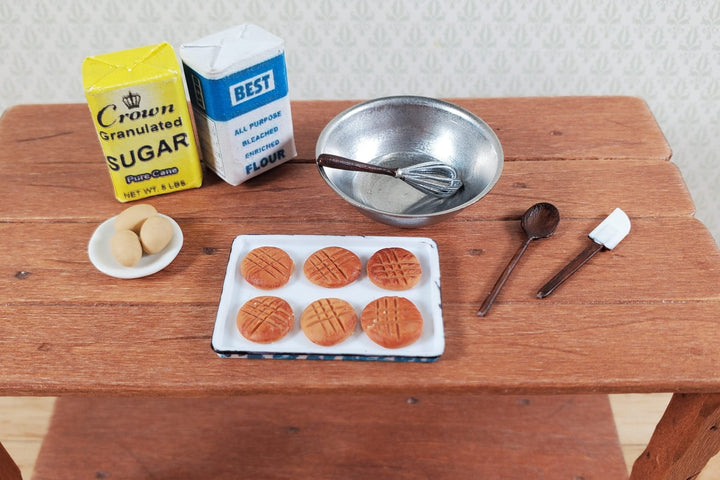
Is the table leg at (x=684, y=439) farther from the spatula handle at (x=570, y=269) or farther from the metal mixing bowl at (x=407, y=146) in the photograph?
the metal mixing bowl at (x=407, y=146)

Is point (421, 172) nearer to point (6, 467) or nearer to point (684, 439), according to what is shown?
point (684, 439)

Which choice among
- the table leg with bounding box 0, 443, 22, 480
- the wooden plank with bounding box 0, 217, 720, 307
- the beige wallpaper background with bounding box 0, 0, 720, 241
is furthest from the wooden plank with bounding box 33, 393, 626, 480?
the beige wallpaper background with bounding box 0, 0, 720, 241

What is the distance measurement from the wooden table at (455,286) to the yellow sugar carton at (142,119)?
34 millimetres

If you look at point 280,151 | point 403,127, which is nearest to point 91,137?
point 280,151

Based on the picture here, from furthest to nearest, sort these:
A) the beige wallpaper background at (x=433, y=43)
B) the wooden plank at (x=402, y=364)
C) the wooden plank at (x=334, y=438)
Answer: the beige wallpaper background at (x=433, y=43)
the wooden plank at (x=334, y=438)
the wooden plank at (x=402, y=364)

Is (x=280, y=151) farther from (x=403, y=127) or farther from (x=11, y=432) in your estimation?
(x=11, y=432)

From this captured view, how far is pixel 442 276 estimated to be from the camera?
2.38ft

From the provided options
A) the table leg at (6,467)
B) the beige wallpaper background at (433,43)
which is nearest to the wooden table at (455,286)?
the table leg at (6,467)

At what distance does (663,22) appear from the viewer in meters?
1.23

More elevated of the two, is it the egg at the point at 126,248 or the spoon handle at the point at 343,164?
the spoon handle at the point at 343,164

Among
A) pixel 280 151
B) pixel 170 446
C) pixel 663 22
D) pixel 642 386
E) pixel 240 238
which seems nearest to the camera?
pixel 642 386

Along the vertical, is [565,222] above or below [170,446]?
above

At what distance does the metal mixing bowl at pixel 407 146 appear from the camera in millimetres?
795

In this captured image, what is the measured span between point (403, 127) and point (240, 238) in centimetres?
27
